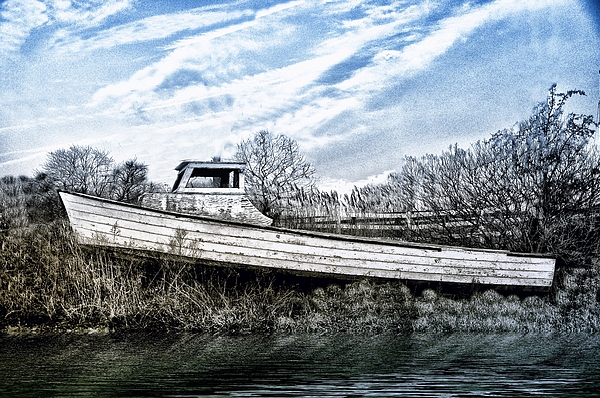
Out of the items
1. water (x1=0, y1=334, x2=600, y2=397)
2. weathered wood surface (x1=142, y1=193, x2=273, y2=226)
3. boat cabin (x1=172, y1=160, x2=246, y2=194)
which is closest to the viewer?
water (x1=0, y1=334, x2=600, y2=397)

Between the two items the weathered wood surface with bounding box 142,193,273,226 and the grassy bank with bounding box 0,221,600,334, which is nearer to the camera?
the grassy bank with bounding box 0,221,600,334

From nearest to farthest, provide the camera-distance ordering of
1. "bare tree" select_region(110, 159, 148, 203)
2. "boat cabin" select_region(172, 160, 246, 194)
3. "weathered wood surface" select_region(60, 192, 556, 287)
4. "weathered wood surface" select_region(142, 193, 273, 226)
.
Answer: "weathered wood surface" select_region(60, 192, 556, 287), "weathered wood surface" select_region(142, 193, 273, 226), "boat cabin" select_region(172, 160, 246, 194), "bare tree" select_region(110, 159, 148, 203)

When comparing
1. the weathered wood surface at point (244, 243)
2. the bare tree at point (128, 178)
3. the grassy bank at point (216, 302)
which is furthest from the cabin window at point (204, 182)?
the bare tree at point (128, 178)

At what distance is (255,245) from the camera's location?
10.9m

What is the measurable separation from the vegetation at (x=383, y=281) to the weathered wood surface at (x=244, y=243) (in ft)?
0.81

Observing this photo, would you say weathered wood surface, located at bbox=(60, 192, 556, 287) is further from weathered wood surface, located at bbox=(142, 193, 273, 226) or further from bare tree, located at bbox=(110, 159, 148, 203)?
bare tree, located at bbox=(110, 159, 148, 203)

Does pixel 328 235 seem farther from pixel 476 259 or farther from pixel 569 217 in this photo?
pixel 569 217

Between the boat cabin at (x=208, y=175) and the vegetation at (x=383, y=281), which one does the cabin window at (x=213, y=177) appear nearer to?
the boat cabin at (x=208, y=175)

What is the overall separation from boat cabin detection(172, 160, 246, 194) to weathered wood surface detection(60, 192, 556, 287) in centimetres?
173

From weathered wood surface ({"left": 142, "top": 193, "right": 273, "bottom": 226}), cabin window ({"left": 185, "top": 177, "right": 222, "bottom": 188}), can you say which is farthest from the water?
cabin window ({"left": 185, "top": 177, "right": 222, "bottom": 188})

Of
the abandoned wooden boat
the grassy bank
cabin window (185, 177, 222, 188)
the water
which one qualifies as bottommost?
the water

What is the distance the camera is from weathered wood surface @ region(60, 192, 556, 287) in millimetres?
10758

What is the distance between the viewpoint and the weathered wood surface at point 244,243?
1076cm

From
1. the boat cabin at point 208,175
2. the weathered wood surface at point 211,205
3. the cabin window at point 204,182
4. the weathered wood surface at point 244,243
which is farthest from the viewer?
the cabin window at point 204,182
